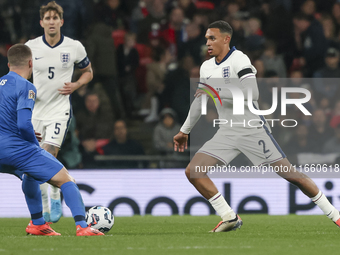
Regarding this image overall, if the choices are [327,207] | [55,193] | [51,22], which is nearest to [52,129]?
[55,193]

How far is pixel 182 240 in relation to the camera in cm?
641

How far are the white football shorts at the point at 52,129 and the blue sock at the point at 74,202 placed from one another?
2.26m

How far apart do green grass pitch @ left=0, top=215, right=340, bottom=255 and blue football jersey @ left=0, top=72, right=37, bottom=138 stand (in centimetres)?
113

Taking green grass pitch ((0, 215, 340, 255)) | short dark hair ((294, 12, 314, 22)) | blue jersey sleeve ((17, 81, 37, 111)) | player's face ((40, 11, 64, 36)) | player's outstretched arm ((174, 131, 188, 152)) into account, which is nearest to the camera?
green grass pitch ((0, 215, 340, 255))

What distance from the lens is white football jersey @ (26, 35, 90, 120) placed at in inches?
341

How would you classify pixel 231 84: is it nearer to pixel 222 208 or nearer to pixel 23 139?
pixel 222 208

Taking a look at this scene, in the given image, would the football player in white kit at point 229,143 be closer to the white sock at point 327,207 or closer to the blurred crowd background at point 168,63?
the white sock at point 327,207

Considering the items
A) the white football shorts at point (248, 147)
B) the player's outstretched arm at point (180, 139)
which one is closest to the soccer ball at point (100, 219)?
the player's outstretched arm at point (180, 139)

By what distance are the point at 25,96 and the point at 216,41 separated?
254 centimetres

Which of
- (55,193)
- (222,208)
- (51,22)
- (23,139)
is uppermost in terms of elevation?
(51,22)

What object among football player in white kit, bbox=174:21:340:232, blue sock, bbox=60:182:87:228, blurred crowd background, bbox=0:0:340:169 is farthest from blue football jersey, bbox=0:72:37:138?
blurred crowd background, bbox=0:0:340:169

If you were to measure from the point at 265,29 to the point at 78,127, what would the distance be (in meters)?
5.40

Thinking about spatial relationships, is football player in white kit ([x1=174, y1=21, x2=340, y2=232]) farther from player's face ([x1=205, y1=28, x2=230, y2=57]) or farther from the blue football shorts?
the blue football shorts

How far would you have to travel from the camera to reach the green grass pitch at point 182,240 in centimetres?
553
